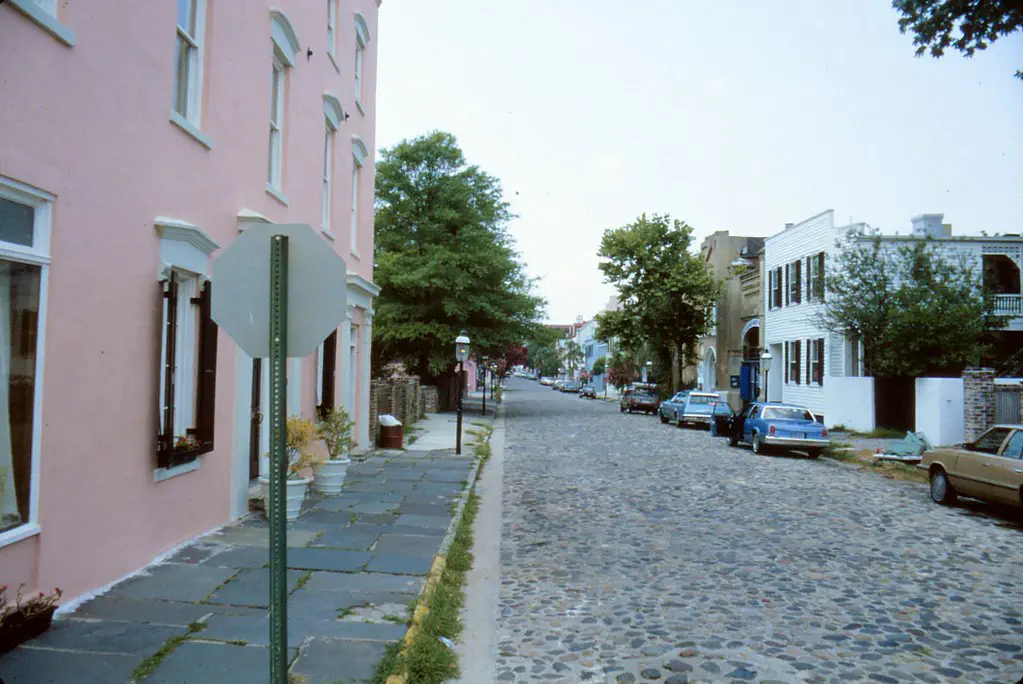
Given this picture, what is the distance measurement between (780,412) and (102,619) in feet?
58.7

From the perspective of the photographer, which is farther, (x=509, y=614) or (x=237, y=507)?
(x=237, y=507)

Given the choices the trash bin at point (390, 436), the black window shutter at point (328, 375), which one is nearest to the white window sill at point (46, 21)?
the black window shutter at point (328, 375)

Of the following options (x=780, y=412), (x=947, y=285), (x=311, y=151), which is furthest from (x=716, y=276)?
(x=311, y=151)

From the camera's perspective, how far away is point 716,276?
45.1m

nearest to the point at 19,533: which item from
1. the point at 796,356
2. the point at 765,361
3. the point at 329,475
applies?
the point at 329,475

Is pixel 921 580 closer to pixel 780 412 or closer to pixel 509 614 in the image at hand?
pixel 509 614

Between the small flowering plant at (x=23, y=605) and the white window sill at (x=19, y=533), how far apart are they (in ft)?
0.90

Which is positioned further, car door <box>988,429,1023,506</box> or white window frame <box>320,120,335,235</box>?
white window frame <box>320,120,335,235</box>

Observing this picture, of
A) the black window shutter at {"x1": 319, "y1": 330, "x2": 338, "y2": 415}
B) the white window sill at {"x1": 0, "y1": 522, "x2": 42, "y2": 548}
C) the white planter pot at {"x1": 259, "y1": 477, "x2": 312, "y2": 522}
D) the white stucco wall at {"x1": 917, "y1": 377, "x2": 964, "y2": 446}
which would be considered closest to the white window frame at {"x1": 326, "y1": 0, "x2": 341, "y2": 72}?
the black window shutter at {"x1": 319, "y1": 330, "x2": 338, "y2": 415}

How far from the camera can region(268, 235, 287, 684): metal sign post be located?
349cm

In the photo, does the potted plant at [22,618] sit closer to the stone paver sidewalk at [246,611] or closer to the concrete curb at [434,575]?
the stone paver sidewalk at [246,611]

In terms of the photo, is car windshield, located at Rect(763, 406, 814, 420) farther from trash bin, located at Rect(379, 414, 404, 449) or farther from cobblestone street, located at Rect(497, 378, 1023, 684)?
trash bin, located at Rect(379, 414, 404, 449)

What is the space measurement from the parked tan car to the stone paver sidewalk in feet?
25.3

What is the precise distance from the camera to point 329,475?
36.7 feet
